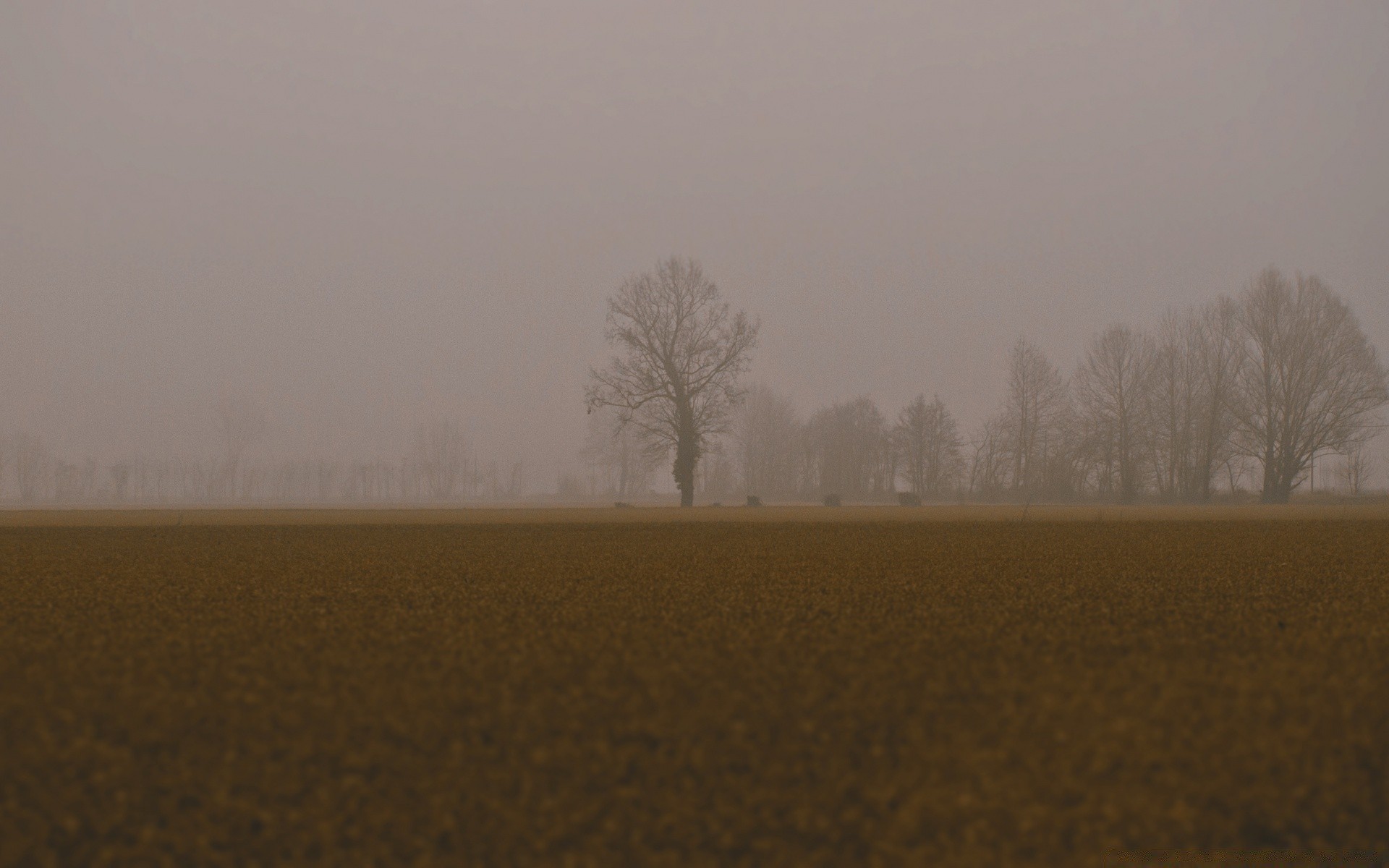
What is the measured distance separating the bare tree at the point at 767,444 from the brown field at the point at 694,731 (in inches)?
2504

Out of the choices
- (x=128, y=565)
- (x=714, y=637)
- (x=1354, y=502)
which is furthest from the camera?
(x=1354, y=502)

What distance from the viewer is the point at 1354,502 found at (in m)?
31.3

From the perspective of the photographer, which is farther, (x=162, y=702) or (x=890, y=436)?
(x=890, y=436)

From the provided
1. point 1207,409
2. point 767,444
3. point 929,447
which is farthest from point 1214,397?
point 767,444

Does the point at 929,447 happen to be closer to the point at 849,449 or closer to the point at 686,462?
the point at 849,449

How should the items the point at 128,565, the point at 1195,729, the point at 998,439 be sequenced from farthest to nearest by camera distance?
1. the point at 998,439
2. the point at 128,565
3. the point at 1195,729

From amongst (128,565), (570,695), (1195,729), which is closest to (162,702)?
(570,695)

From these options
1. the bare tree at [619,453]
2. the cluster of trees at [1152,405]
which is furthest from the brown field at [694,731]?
the bare tree at [619,453]

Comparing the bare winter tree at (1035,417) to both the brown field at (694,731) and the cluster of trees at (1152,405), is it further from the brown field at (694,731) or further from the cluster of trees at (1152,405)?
the brown field at (694,731)

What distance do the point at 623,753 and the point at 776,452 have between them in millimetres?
67546

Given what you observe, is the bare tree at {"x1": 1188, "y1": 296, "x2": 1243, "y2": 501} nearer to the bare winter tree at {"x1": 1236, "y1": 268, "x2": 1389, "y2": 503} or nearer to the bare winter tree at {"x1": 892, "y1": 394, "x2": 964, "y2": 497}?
the bare winter tree at {"x1": 1236, "y1": 268, "x2": 1389, "y2": 503}

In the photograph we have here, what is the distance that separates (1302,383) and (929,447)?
25583 millimetres

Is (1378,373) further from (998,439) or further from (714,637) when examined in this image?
(714,637)

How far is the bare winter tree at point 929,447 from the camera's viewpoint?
2288 inches
